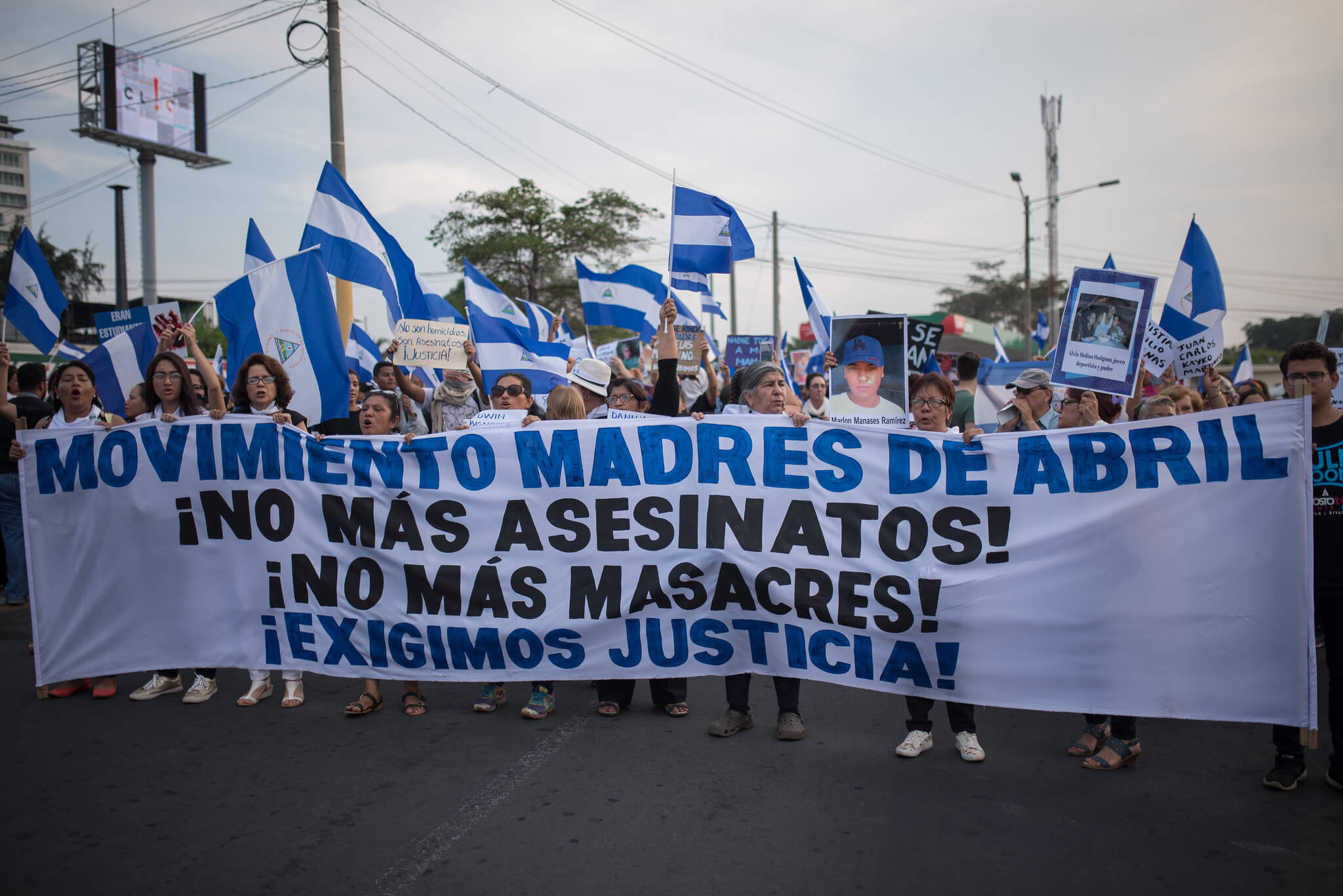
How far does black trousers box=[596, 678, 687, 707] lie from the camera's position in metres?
5.05

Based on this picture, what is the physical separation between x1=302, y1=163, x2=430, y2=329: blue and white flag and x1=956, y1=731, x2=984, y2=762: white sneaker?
5.33m

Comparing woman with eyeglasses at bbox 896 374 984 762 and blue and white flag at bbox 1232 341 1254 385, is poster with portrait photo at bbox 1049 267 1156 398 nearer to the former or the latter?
woman with eyeglasses at bbox 896 374 984 762

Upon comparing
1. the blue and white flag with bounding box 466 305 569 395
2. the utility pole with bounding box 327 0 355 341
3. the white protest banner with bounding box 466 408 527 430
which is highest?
the utility pole with bounding box 327 0 355 341

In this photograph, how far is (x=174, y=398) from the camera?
17.8ft

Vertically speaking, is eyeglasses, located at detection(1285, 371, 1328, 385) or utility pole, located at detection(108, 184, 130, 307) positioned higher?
utility pole, located at detection(108, 184, 130, 307)

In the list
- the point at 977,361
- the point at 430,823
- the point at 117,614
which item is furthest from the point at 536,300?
the point at 430,823

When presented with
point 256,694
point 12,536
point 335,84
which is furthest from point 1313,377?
point 335,84

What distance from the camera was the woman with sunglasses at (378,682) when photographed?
496cm

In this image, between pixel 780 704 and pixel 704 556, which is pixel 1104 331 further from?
pixel 780 704

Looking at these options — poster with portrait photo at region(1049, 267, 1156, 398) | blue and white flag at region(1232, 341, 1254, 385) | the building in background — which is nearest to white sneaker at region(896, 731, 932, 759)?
poster with portrait photo at region(1049, 267, 1156, 398)

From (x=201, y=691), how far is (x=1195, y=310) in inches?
270

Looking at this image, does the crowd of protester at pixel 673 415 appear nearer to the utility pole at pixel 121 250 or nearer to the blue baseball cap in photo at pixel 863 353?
the blue baseball cap in photo at pixel 863 353

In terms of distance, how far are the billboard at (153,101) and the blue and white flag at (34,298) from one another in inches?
2028

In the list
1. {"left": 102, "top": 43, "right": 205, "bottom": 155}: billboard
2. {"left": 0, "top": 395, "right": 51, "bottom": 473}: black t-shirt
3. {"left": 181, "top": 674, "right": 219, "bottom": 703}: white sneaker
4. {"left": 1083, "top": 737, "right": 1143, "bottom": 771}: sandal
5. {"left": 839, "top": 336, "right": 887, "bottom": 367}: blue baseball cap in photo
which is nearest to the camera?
{"left": 1083, "top": 737, "right": 1143, "bottom": 771}: sandal
